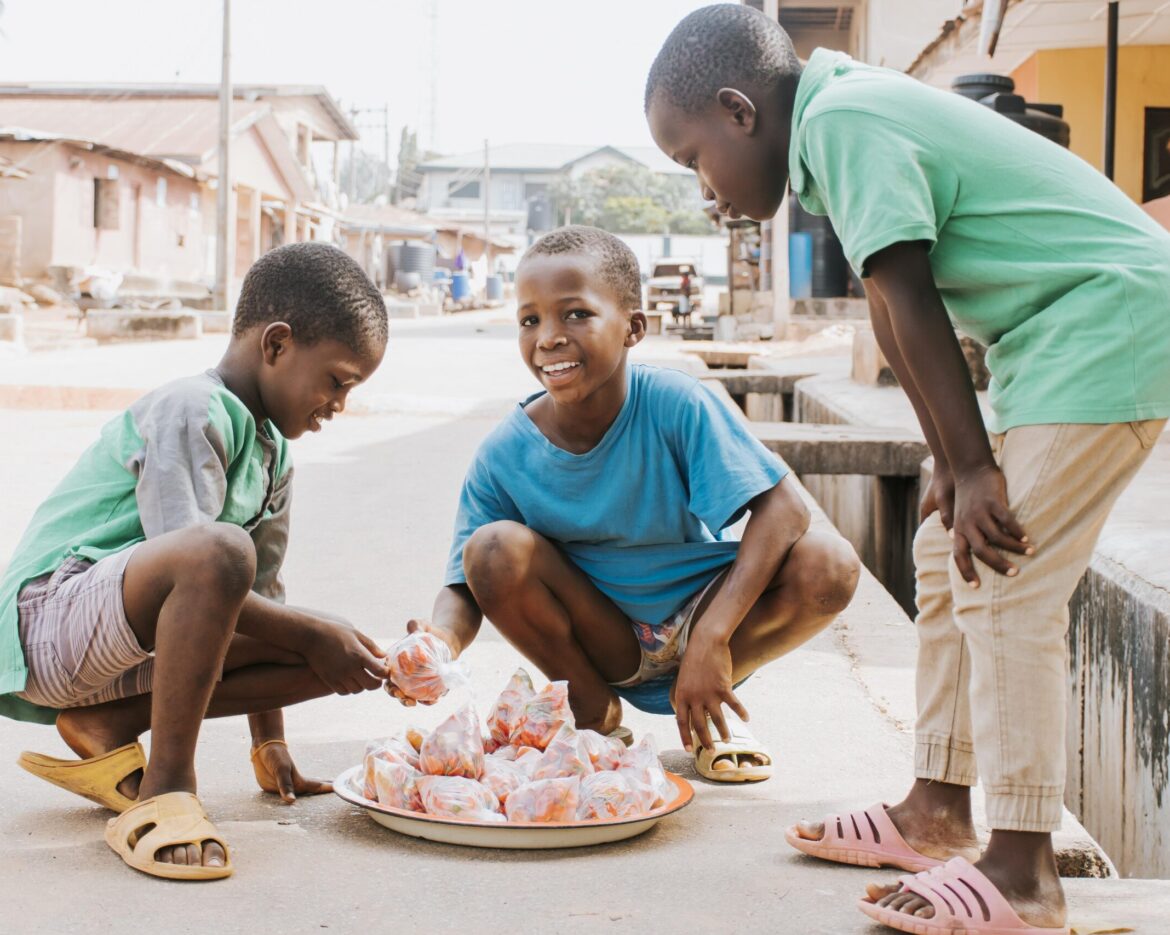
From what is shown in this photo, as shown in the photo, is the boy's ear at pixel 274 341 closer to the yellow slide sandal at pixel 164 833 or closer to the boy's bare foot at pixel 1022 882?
the yellow slide sandal at pixel 164 833

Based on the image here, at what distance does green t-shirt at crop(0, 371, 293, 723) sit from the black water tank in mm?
6260

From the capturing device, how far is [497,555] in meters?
2.74

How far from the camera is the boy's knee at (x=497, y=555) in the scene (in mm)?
2742

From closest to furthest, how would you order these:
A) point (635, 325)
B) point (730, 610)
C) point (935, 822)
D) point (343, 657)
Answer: point (935, 822)
point (343, 657)
point (730, 610)
point (635, 325)

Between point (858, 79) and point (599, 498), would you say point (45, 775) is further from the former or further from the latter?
point (858, 79)

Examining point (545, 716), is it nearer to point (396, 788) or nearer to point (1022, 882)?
point (396, 788)

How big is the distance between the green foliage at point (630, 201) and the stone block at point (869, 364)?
5908 cm

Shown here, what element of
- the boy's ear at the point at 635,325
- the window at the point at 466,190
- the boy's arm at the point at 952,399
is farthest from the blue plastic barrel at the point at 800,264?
the window at the point at 466,190

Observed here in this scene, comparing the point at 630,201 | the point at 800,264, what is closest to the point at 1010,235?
the point at 800,264

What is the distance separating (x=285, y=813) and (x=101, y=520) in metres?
0.64

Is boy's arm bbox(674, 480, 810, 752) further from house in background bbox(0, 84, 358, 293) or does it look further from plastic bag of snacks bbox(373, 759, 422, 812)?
house in background bbox(0, 84, 358, 293)

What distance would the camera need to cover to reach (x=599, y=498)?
2.88m

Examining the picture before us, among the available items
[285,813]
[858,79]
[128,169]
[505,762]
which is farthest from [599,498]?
[128,169]

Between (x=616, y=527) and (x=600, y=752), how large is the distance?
1.77ft
